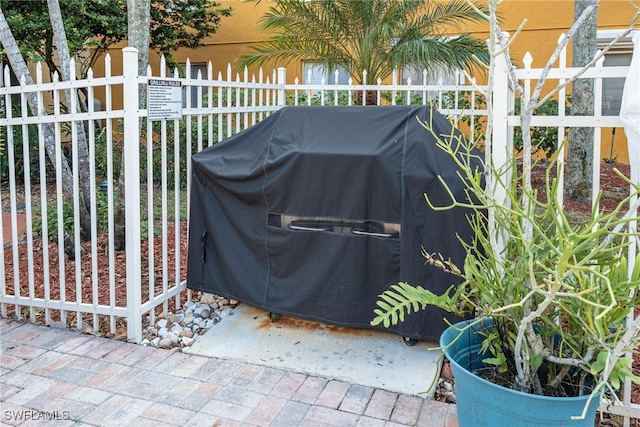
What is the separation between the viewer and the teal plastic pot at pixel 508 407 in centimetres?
211

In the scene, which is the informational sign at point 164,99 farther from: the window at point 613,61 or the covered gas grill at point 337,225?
the window at point 613,61

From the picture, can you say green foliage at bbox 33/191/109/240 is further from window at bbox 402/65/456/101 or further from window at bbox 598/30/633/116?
window at bbox 598/30/633/116

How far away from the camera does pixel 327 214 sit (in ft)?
12.1

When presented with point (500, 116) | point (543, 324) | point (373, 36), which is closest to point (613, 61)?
point (373, 36)

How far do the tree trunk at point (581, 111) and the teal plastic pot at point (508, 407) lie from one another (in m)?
5.83

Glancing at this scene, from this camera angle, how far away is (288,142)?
3.86 metres

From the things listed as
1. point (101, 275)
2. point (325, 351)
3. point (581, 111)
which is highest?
point (581, 111)

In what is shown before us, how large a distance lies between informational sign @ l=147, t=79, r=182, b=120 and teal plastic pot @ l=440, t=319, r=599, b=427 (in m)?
2.50

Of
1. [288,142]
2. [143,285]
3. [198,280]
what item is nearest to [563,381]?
[288,142]

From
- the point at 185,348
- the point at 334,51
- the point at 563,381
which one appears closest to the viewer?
the point at 563,381

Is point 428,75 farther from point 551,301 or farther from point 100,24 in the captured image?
point 551,301

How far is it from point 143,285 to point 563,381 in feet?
11.5

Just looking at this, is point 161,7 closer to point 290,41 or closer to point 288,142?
point 290,41

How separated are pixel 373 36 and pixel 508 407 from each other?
5.84 meters
